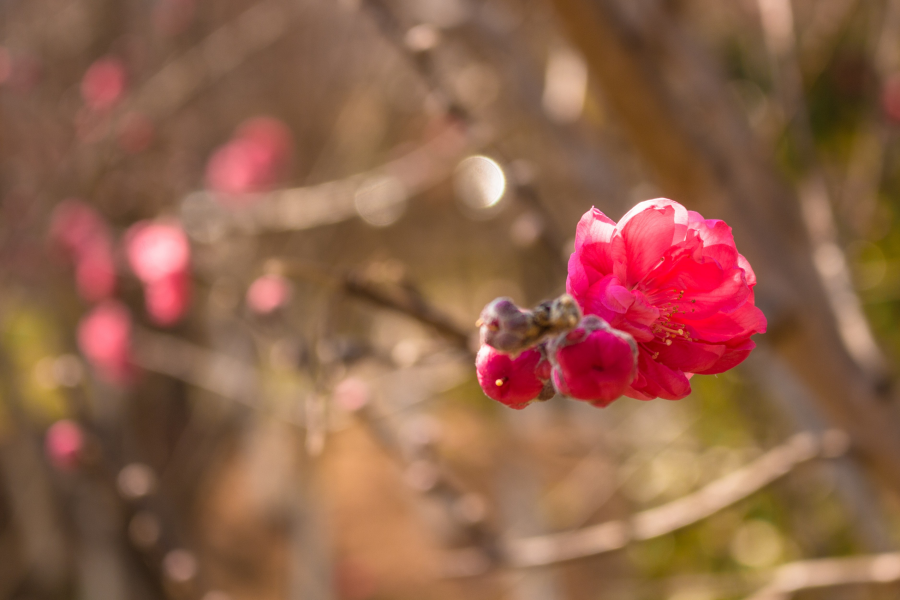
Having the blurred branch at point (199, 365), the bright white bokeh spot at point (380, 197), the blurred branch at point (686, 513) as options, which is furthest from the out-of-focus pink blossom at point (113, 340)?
the blurred branch at point (686, 513)

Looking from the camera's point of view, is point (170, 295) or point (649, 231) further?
point (170, 295)

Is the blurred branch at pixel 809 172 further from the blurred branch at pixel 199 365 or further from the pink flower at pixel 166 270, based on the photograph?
the blurred branch at pixel 199 365

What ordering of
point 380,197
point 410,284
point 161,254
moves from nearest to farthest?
point 410,284 → point 161,254 → point 380,197

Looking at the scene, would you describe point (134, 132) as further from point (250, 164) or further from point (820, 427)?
point (820, 427)

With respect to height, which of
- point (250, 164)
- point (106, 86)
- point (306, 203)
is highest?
point (106, 86)

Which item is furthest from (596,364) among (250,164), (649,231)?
(250,164)

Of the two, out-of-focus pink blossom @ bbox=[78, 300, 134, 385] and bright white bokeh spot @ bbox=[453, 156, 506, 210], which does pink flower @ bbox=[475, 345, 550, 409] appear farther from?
out-of-focus pink blossom @ bbox=[78, 300, 134, 385]

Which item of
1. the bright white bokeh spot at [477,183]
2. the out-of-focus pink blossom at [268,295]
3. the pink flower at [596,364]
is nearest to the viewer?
the pink flower at [596,364]

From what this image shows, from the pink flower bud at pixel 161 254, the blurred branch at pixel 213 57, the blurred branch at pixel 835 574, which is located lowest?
the blurred branch at pixel 835 574
